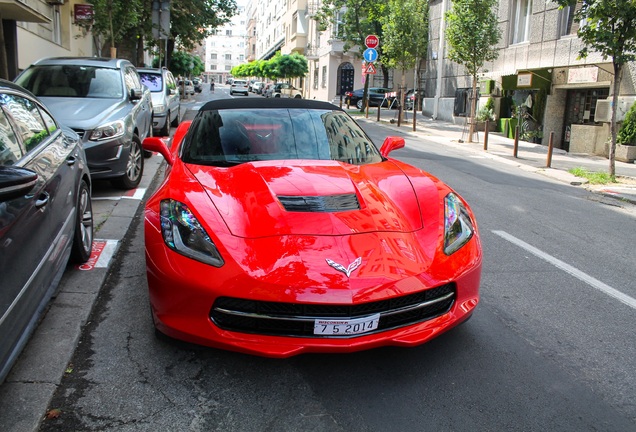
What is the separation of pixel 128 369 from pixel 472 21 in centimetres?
1734

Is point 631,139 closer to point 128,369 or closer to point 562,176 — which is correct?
point 562,176

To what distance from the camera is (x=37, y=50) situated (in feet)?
64.5

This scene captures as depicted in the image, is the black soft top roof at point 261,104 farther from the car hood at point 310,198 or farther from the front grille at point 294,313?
the front grille at point 294,313

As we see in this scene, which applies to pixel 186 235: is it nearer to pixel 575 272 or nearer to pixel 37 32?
pixel 575 272

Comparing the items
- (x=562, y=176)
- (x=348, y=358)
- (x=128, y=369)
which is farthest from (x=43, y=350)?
(x=562, y=176)

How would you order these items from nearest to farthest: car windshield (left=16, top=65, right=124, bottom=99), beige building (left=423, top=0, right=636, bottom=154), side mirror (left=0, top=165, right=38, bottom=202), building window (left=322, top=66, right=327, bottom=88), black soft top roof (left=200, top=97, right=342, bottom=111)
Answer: side mirror (left=0, top=165, right=38, bottom=202), black soft top roof (left=200, top=97, right=342, bottom=111), car windshield (left=16, top=65, right=124, bottom=99), beige building (left=423, top=0, right=636, bottom=154), building window (left=322, top=66, right=327, bottom=88)

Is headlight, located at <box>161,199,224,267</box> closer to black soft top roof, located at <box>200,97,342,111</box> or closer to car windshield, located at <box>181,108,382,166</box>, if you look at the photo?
car windshield, located at <box>181,108,382,166</box>

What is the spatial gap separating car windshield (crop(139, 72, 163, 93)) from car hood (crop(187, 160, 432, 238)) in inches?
459

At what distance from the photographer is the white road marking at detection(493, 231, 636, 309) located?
4.52m

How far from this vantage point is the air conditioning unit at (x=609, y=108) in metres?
15.5

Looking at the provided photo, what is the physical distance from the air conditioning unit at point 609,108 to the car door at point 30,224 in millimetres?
15077

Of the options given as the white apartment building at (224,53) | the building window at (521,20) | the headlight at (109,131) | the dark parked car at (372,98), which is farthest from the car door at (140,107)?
the white apartment building at (224,53)

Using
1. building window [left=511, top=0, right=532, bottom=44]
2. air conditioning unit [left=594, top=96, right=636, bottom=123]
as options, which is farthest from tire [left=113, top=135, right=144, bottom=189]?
building window [left=511, top=0, right=532, bottom=44]

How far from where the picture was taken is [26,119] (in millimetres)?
3947
